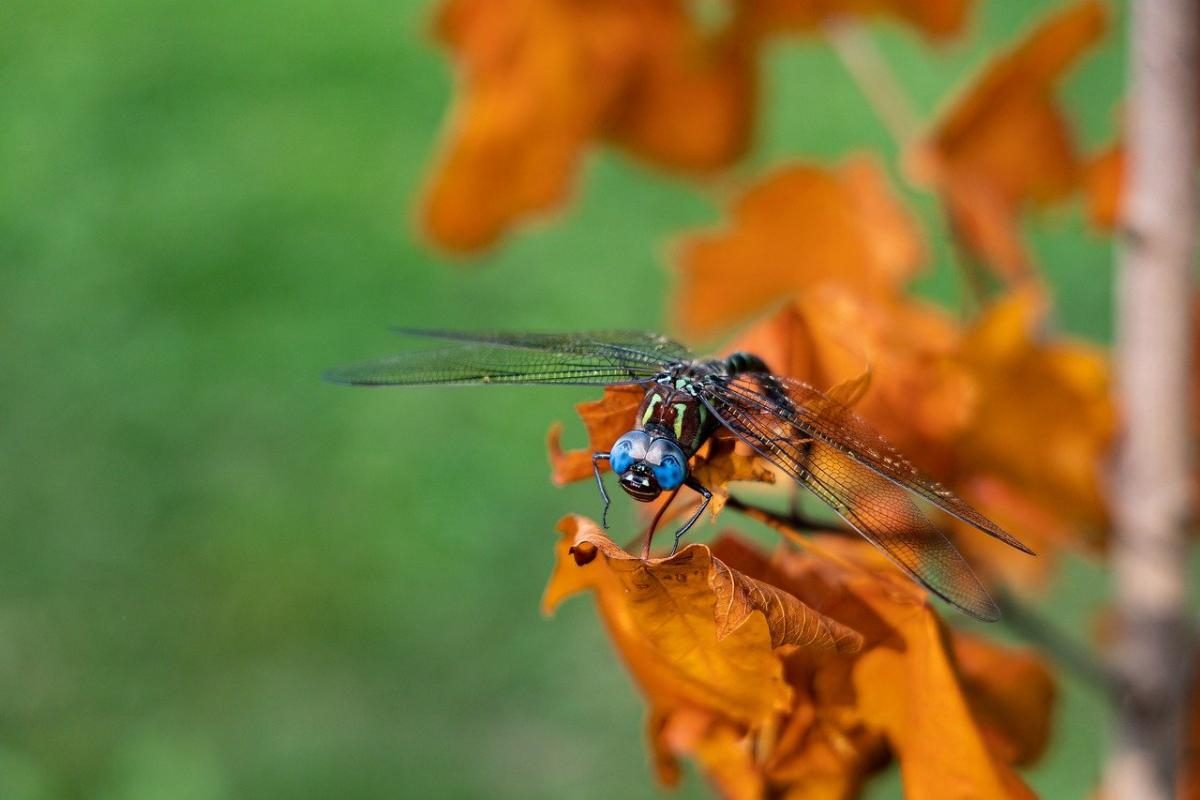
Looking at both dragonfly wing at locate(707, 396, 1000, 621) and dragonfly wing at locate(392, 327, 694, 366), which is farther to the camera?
dragonfly wing at locate(392, 327, 694, 366)

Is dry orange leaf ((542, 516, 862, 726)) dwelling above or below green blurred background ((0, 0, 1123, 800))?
above

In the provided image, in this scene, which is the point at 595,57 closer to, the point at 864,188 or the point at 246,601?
the point at 864,188

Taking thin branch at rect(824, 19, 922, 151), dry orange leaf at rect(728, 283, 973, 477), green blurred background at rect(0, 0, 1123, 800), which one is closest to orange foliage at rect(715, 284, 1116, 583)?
dry orange leaf at rect(728, 283, 973, 477)

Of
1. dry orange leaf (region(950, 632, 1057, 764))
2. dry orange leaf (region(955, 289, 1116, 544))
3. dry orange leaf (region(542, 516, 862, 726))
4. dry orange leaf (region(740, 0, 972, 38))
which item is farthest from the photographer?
dry orange leaf (region(740, 0, 972, 38))

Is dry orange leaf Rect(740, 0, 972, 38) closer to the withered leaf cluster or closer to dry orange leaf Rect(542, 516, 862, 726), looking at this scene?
the withered leaf cluster

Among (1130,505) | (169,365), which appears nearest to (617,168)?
(169,365)

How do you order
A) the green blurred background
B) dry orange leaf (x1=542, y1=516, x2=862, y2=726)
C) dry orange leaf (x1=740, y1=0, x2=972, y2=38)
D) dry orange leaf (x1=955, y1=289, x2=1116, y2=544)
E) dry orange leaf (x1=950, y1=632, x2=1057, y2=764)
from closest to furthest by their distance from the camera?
dry orange leaf (x1=542, y1=516, x2=862, y2=726), dry orange leaf (x1=950, y1=632, x2=1057, y2=764), dry orange leaf (x1=955, y1=289, x2=1116, y2=544), dry orange leaf (x1=740, y1=0, x2=972, y2=38), the green blurred background
